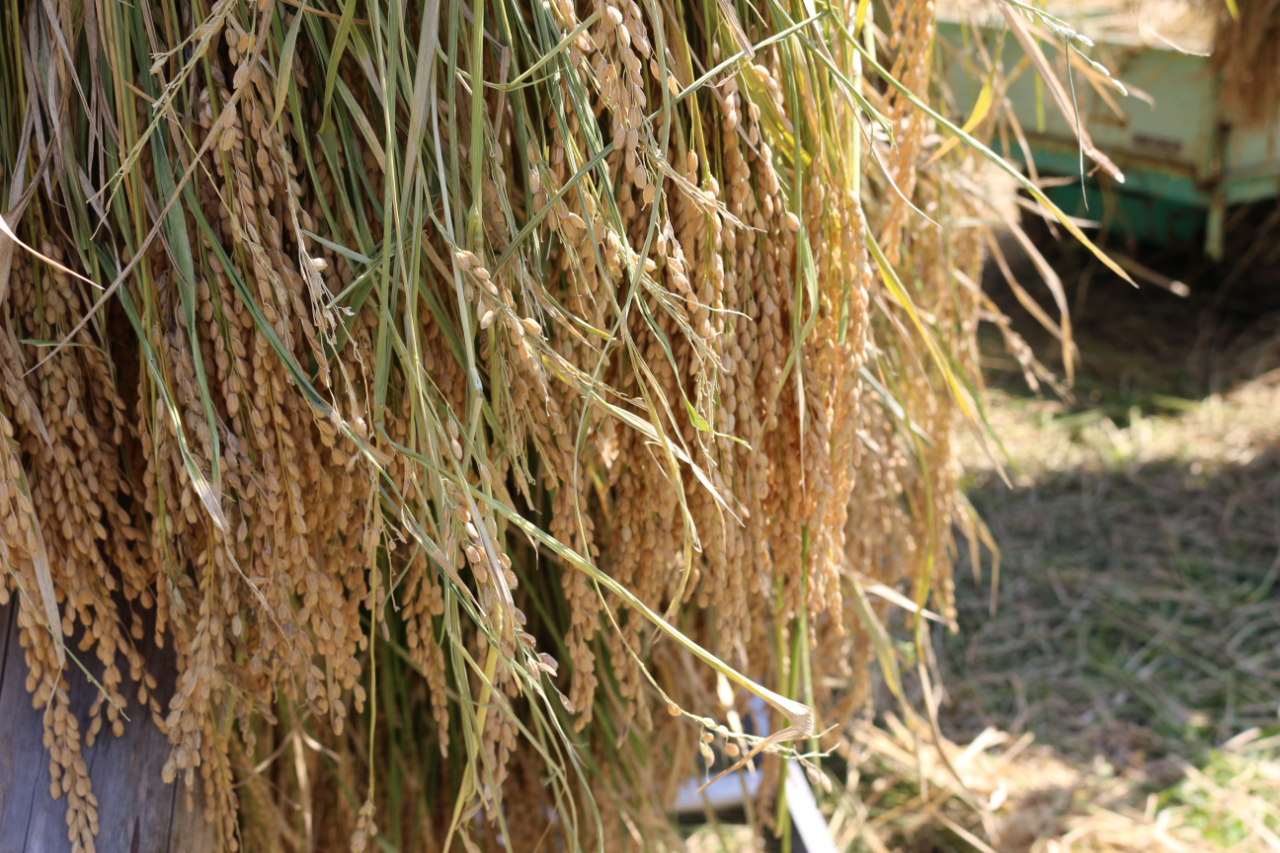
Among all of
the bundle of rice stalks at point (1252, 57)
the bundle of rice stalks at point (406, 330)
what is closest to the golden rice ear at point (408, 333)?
the bundle of rice stalks at point (406, 330)

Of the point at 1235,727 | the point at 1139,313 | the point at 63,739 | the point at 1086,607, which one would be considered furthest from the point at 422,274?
the point at 1139,313

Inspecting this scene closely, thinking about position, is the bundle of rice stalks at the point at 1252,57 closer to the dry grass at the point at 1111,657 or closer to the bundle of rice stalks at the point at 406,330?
the dry grass at the point at 1111,657

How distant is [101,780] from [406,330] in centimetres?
38

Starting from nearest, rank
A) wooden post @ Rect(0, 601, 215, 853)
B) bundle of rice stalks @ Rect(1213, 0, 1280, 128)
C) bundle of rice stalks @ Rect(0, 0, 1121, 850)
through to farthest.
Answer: bundle of rice stalks @ Rect(0, 0, 1121, 850), wooden post @ Rect(0, 601, 215, 853), bundle of rice stalks @ Rect(1213, 0, 1280, 128)

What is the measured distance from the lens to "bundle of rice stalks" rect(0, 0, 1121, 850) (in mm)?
504

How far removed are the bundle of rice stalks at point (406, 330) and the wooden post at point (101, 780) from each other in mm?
17

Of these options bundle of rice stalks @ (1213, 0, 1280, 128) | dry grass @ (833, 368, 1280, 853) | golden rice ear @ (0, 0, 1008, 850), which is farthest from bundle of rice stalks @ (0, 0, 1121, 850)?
bundle of rice stalks @ (1213, 0, 1280, 128)

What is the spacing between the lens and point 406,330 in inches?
20.1

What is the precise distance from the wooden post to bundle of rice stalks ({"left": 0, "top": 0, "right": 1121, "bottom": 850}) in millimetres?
17

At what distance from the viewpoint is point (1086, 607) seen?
2252mm

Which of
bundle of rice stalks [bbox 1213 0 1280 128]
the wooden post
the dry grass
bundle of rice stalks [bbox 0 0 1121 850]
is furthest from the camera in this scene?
bundle of rice stalks [bbox 1213 0 1280 128]

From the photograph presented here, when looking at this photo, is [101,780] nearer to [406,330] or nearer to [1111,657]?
[406,330]

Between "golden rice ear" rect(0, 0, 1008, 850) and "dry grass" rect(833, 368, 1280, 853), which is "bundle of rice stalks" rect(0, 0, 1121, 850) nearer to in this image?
"golden rice ear" rect(0, 0, 1008, 850)

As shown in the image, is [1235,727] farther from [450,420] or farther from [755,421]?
[450,420]
